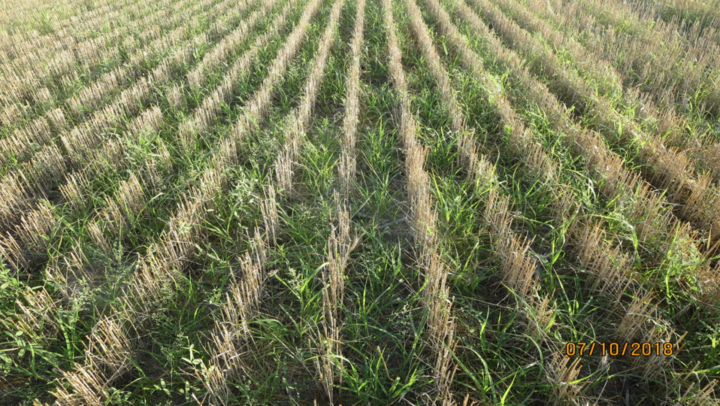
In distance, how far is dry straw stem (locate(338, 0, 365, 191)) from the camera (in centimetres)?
327

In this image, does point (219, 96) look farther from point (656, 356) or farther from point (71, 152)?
point (656, 356)

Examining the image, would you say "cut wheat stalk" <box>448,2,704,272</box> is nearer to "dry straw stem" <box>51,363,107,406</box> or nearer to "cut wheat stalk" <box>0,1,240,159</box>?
"dry straw stem" <box>51,363,107,406</box>

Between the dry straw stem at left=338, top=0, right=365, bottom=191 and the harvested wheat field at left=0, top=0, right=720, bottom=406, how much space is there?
0.03 metres

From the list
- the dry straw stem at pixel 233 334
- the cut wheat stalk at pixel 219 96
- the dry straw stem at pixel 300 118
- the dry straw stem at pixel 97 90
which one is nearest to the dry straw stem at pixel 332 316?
the dry straw stem at pixel 233 334

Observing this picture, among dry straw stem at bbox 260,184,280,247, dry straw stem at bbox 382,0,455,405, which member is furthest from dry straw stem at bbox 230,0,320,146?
dry straw stem at bbox 382,0,455,405

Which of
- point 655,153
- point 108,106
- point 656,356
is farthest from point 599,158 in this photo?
point 108,106

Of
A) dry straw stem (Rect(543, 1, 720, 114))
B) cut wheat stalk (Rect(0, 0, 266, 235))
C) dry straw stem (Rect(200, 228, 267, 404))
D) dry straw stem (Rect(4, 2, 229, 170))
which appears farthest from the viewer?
dry straw stem (Rect(543, 1, 720, 114))

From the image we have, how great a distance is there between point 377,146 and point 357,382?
90.1 inches

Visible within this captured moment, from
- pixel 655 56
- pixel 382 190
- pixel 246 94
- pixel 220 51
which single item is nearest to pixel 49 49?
pixel 220 51

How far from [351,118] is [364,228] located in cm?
156

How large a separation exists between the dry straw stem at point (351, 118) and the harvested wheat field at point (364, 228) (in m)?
0.03

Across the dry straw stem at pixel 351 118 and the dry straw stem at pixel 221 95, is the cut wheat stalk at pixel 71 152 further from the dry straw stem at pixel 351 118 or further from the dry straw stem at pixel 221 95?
the dry straw stem at pixel 351 118

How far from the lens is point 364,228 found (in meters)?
2.86

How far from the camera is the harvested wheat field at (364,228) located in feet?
6.33
